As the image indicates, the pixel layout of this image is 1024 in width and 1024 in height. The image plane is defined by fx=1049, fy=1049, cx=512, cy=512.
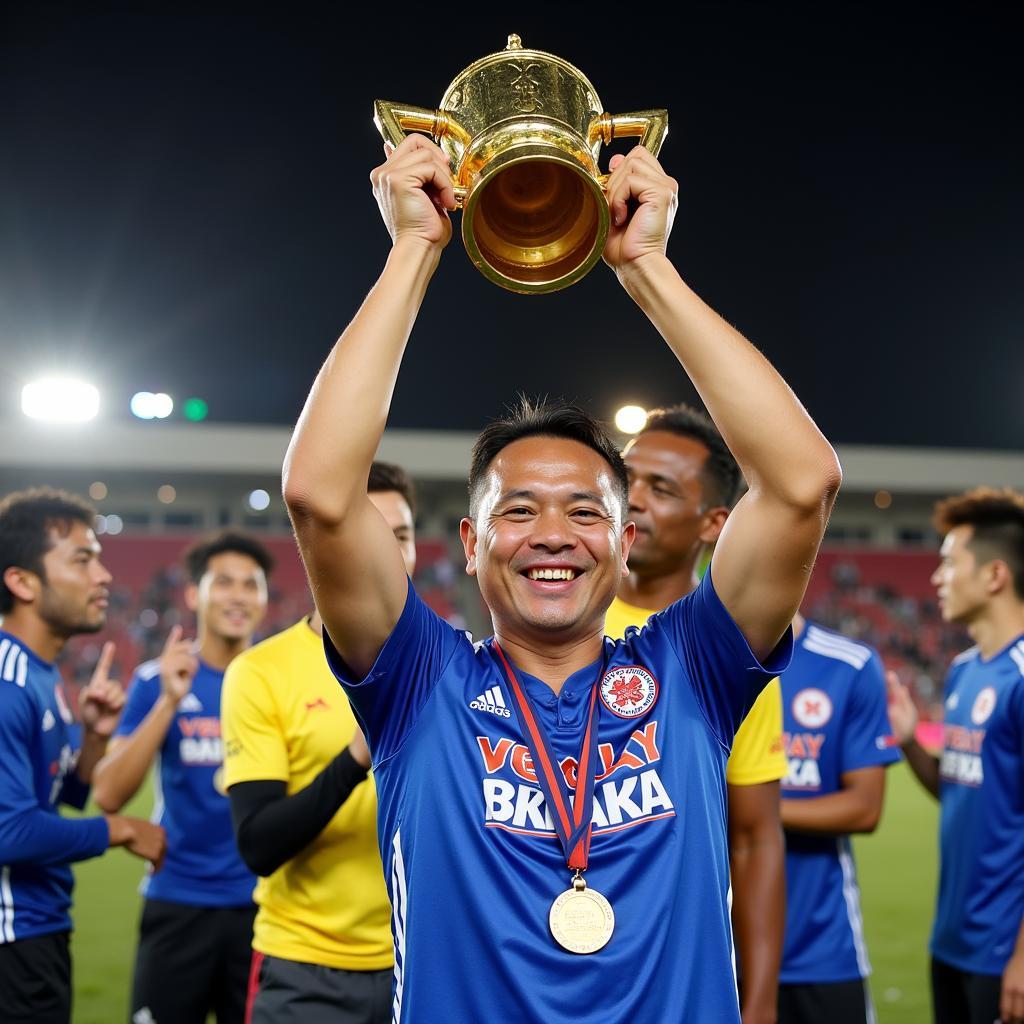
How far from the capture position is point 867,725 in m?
3.88

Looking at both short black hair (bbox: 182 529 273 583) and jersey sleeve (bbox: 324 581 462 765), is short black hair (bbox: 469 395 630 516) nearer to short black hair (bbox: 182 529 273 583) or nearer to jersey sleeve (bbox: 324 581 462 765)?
jersey sleeve (bbox: 324 581 462 765)

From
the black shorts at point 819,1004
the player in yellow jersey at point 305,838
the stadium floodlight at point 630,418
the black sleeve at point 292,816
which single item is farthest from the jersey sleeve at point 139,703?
the stadium floodlight at point 630,418

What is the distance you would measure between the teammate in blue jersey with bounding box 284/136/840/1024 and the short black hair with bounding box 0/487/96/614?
250 centimetres

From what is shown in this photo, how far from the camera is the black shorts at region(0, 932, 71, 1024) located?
11.1ft

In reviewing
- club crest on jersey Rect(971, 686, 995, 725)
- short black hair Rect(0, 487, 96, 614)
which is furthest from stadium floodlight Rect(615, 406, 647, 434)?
short black hair Rect(0, 487, 96, 614)

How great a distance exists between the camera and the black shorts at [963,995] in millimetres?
3867

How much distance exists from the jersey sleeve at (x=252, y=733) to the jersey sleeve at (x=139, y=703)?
2.26 meters

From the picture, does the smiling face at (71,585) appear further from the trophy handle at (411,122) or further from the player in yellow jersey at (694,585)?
the trophy handle at (411,122)

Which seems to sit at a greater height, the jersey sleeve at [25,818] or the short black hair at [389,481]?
the short black hair at [389,481]

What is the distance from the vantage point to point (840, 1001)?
3512 millimetres

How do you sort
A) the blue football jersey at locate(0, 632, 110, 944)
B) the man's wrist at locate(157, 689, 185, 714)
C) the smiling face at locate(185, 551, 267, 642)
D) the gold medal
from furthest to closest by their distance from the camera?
the smiling face at locate(185, 551, 267, 642), the man's wrist at locate(157, 689, 185, 714), the blue football jersey at locate(0, 632, 110, 944), the gold medal

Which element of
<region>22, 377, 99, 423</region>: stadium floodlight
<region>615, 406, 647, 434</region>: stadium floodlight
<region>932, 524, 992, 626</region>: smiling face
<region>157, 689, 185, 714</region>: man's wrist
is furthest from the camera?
<region>615, 406, 647, 434</region>: stadium floodlight

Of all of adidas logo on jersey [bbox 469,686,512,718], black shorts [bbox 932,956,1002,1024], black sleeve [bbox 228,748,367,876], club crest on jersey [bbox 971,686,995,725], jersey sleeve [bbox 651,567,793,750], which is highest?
club crest on jersey [bbox 971,686,995,725]

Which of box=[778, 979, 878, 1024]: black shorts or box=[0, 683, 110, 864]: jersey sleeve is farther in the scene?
box=[778, 979, 878, 1024]: black shorts
